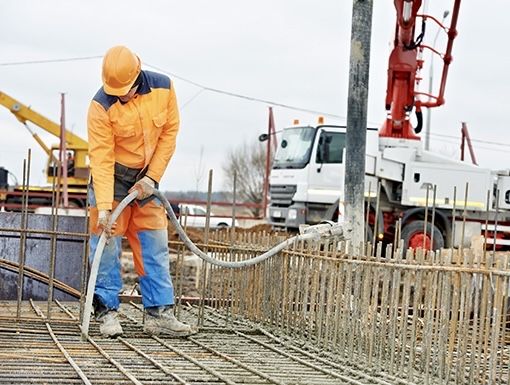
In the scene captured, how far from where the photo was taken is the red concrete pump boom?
17516 millimetres

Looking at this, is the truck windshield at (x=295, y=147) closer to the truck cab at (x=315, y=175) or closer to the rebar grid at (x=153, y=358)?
the truck cab at (x=315, y=175)

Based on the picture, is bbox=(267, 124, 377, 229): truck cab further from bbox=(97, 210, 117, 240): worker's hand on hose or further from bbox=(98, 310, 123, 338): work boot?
bbox=(97, 210, 117, 240): worker's hand on hose

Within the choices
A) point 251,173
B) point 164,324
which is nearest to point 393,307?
point 164,324

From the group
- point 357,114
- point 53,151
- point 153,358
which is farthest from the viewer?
point 53,151

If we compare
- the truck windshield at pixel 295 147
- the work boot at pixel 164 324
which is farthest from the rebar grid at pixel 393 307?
the truck windshield at pixel 295 147

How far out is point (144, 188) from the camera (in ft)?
23.8

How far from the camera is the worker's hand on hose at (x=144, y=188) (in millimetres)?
7234

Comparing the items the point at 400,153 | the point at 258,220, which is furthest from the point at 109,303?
the point at 258,220

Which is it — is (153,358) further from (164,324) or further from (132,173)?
(132,173)

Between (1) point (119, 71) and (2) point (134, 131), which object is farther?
(2) point (134, 131)

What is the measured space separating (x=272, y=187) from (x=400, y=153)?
118 inches

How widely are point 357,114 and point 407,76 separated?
8.23m

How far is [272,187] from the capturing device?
784 inches

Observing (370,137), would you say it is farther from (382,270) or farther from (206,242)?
(382,270)
